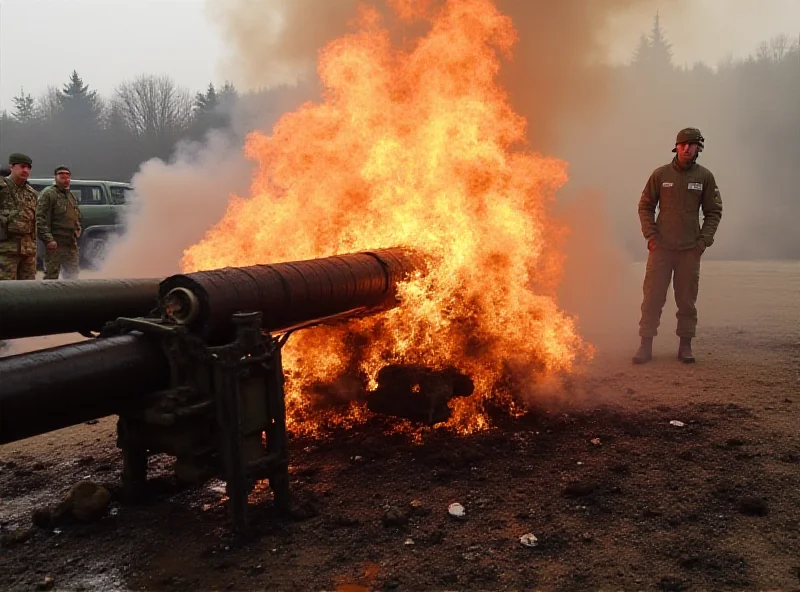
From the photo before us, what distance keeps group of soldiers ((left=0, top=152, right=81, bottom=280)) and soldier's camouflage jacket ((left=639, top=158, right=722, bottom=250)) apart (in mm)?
7819

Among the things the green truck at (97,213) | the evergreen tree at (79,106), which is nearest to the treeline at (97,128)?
the evergreen tree at (79,106)

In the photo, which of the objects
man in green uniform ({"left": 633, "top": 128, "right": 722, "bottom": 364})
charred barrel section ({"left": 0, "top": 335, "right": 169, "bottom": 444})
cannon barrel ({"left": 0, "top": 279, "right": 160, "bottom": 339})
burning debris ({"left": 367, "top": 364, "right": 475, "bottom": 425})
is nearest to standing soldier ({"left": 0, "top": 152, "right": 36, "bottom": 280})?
cannon barrel ({"left": 0, "top": 279, "right": 160, "bottom": 339})

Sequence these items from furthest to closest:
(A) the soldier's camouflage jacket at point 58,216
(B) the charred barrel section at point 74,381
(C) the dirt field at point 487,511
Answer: (A) the soldier's camouflage jacket at point 58,216
(C) the dirt field at point 487,511
(B) the charred barrel section at point 74,381

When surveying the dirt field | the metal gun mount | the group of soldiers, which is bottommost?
the dirt field

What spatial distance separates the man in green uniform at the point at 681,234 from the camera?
6762 millimetres

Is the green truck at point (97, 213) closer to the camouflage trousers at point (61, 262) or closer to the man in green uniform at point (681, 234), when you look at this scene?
the camouflage trousers at point (61, 262)

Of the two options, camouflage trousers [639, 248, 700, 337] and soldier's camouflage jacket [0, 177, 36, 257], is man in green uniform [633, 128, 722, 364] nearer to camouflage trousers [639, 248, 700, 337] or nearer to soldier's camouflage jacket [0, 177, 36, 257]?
camouflage trousers [639, 248, 700, 337]

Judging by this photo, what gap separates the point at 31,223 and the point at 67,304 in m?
5.85

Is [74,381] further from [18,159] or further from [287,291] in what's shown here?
[18,159]

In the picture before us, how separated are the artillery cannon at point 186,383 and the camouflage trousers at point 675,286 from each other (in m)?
4.77

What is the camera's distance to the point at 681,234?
6871 millimetres

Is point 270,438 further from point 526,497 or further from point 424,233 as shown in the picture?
point 424,233

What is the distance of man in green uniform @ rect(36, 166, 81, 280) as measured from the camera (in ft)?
29.4

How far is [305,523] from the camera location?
131 inches
